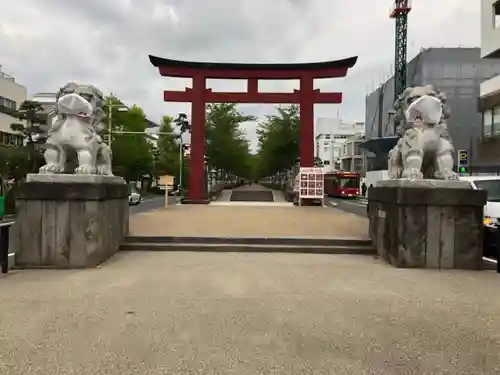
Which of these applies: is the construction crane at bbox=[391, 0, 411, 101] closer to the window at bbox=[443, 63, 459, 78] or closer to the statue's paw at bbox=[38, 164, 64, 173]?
the window at bbox=[443, 63, 459, 78]

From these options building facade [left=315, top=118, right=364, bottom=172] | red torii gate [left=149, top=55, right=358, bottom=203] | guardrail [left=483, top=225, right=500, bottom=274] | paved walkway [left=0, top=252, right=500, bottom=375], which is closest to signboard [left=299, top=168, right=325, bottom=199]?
red torii gate [left=149, top=55, right=358, bottom=203]

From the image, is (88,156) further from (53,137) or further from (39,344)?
(39,344)

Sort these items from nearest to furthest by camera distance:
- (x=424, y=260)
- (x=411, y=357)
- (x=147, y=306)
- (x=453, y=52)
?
(x=411, y=357)
(x=147, y=306)
(x=424, y=260)
(x=453, y=52)

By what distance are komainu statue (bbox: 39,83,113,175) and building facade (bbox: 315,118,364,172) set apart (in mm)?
80991

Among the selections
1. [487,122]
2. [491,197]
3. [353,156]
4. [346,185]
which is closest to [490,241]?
[491,197]

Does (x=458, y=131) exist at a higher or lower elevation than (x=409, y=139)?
higher

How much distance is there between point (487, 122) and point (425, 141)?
29.9 meters

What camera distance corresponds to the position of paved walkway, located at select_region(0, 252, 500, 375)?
11.7 ft

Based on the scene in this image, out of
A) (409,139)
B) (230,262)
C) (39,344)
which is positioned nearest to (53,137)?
(230,262)

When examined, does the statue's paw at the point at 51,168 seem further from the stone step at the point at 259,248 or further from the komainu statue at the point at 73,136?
the stone step at the point at 259,248

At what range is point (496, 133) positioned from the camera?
32.8 metres

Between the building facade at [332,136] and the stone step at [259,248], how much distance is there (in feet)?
262

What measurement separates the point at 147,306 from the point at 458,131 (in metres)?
44.6

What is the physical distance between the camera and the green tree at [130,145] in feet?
125
